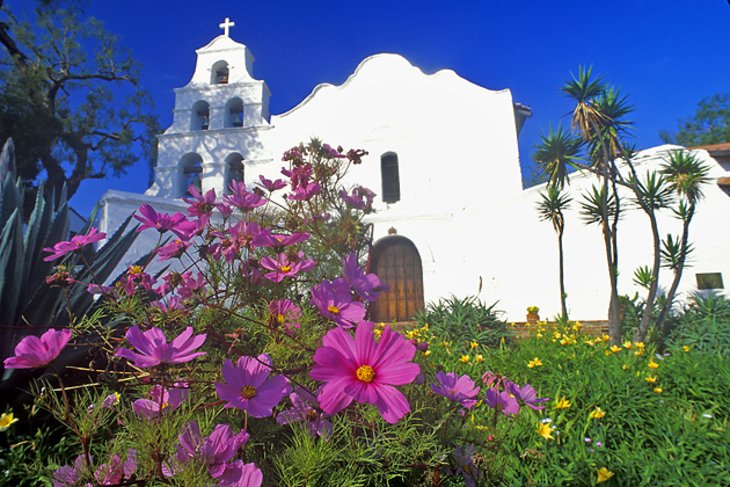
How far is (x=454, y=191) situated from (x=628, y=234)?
366 cm

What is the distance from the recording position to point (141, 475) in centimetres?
70

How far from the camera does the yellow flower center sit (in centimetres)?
67

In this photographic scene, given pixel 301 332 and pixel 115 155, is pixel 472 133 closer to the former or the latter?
pixel 301 332

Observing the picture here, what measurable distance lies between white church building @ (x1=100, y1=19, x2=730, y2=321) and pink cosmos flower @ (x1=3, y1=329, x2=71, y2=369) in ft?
26.3

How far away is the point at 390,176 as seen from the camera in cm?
1059

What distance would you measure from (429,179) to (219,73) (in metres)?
7.09

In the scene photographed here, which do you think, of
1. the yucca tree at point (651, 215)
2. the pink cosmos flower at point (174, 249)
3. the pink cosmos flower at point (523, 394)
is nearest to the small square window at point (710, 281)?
the yucca tree at point (651, 215)

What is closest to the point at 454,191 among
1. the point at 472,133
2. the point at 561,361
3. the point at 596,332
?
the point at 472,133

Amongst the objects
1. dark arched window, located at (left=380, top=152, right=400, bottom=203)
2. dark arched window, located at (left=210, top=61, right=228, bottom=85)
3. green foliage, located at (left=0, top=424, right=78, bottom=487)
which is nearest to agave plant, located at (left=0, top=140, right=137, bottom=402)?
green foliage, located at (left=0, top=424, right=78, bottom=487)

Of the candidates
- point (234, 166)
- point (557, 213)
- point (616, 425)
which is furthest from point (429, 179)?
point (616, 425)

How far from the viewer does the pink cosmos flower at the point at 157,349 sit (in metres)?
0.66

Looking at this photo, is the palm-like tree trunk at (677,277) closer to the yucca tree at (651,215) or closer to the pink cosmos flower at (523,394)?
the yucca tree at (651,215)

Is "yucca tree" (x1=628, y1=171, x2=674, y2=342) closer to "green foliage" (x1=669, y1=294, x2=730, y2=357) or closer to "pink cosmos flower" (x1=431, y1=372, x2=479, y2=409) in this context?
"green foliage" (x1=669, y1=294, x2=730, y2=357)

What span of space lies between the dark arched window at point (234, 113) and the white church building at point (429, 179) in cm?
3
